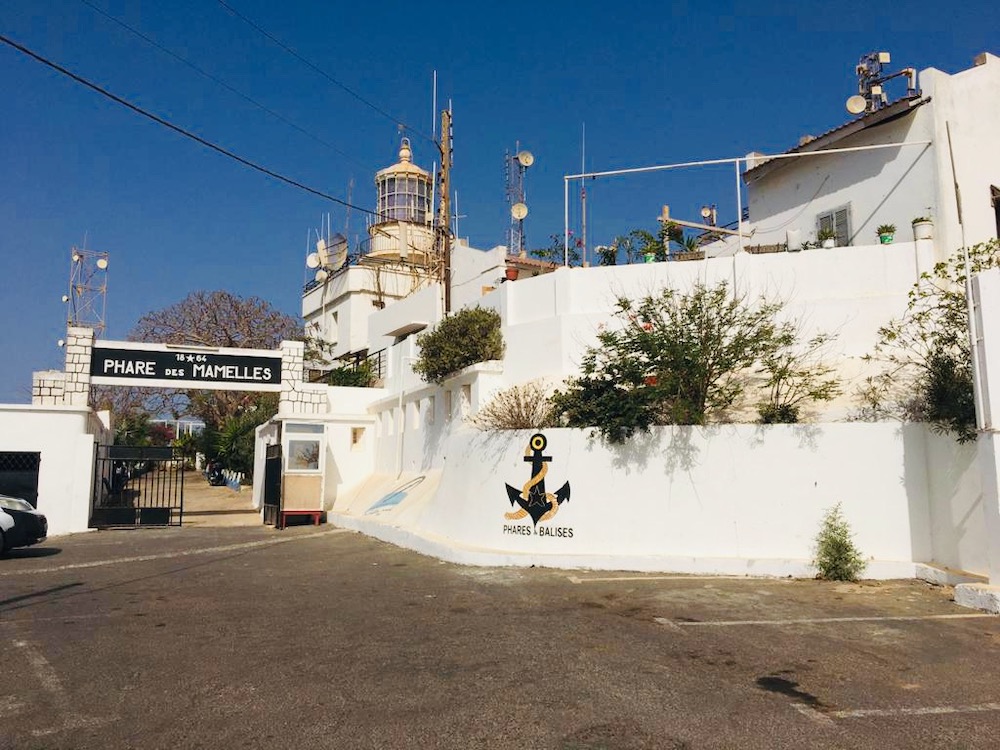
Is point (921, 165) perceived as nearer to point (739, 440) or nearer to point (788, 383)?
point (788, 383)

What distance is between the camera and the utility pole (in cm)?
2370

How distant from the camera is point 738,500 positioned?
12.0 metres

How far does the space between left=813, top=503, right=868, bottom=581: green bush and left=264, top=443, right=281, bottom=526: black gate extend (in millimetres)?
14912

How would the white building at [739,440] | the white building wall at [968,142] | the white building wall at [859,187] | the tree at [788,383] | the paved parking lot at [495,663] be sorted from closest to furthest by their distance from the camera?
the paved parking lot at [495,663] → the white building at [739,440] → the tree at [788,383] → the white building wall at [968,142] → the white building wall at [859,187]

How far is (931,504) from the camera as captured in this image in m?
11.3

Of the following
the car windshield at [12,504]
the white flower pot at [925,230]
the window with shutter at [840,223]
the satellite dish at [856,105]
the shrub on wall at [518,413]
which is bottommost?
the car windshield at [12,504]

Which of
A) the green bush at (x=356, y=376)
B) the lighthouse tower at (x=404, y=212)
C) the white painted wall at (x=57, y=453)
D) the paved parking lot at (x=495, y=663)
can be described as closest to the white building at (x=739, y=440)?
the paved parking lot at (x=495, y=663)

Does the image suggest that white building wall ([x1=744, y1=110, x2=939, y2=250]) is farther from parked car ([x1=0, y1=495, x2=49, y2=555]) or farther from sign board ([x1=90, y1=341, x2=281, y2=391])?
parked car ([x1=0, y1=495, x2=49, y2=555])

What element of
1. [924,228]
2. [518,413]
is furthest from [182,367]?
[924,228]

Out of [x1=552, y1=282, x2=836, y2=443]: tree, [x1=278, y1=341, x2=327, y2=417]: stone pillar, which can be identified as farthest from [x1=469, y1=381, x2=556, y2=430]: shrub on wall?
[x1=278, y1=341, x2=327, y2=417]: stone pillar

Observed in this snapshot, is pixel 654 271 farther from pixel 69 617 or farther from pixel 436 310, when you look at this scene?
pixel 69 617

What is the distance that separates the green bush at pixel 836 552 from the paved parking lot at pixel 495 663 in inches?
18.2

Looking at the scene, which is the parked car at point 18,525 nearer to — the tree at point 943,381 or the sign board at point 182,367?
the sign board at point 182,367

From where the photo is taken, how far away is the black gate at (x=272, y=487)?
2178cm
